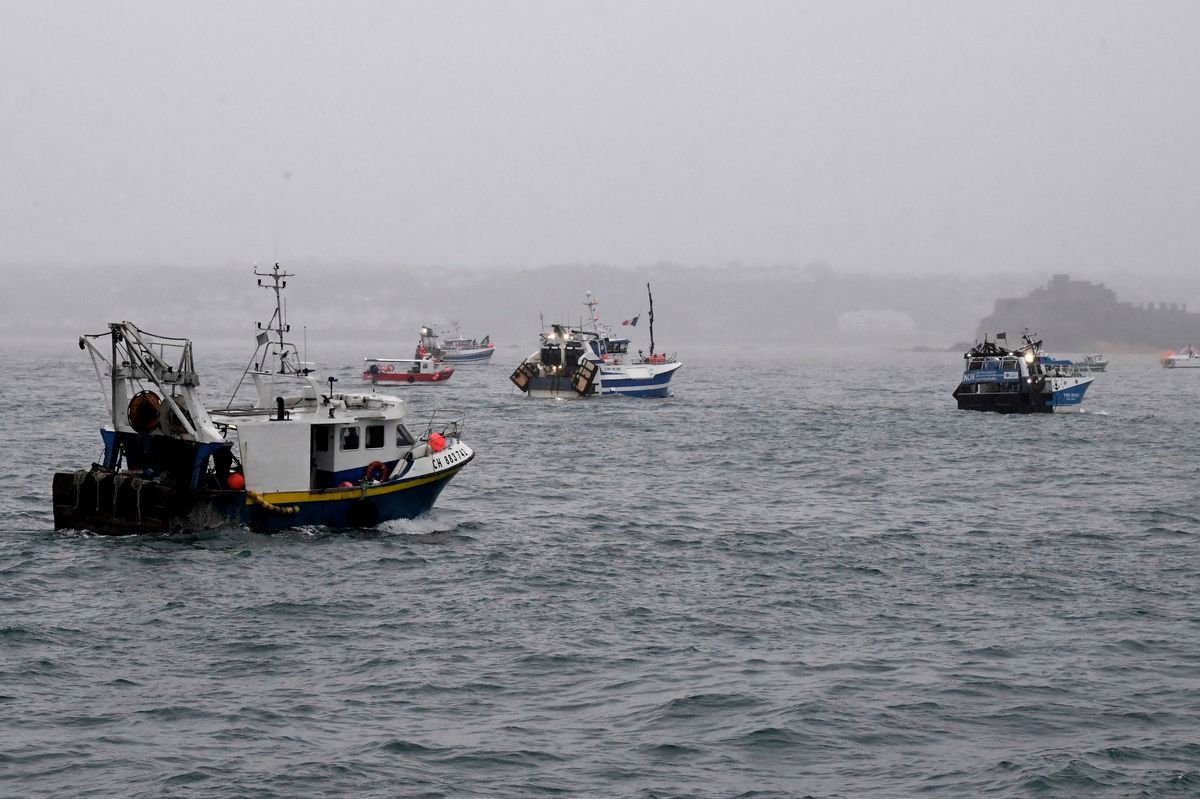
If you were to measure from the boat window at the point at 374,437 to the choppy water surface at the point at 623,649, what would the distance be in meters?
2.61

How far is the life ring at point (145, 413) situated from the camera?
119ft

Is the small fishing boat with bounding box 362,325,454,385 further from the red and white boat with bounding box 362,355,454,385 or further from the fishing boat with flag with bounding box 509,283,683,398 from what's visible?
the fishing boat with flag with bounding box 509,283,683,398

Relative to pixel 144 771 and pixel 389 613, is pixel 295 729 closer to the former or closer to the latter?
pixel 144 771

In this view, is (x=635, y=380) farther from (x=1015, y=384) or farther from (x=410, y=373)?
(x=410, y=373)

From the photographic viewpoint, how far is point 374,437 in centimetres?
3925

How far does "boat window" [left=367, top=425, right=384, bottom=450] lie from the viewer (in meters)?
39.1

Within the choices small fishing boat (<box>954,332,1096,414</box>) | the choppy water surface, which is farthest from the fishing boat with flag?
the choppy water surface

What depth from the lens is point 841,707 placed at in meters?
23.1

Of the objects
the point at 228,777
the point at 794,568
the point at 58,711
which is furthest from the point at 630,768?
the point at 794,568

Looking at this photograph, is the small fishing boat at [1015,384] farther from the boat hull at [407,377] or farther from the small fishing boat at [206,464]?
the small fishing boat at [206,464]

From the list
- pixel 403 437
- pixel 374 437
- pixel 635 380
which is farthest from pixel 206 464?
pixel 635 380

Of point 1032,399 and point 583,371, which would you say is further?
point 583,371

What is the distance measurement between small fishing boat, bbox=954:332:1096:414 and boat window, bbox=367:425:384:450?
2532 inches

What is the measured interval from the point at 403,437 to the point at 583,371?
2822 inches
